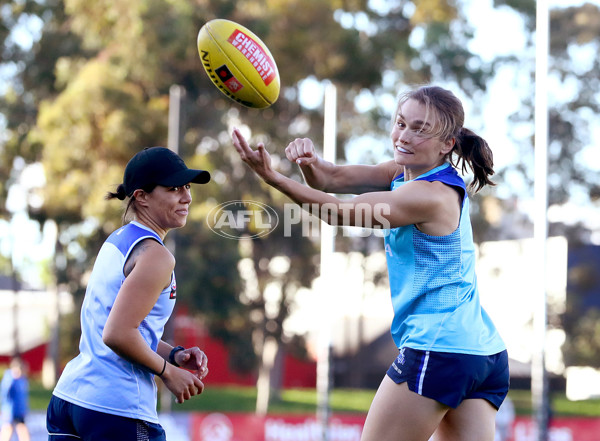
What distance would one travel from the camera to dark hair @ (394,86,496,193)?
133 inches

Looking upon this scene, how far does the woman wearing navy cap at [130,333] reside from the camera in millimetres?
2963

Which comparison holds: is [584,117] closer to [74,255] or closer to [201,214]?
[201,214]

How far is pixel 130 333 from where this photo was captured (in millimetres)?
2943

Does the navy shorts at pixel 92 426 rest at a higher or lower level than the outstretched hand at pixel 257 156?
lower

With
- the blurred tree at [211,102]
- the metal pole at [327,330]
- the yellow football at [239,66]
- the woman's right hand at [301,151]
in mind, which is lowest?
the metal pole at [327,330]

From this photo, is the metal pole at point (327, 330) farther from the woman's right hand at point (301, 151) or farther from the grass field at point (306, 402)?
the grass field at point (306, 402)

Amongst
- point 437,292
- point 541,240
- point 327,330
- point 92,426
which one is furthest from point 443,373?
point 327,330

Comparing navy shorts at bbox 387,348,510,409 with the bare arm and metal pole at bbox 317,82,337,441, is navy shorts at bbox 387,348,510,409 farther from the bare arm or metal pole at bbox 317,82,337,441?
metal pole at bbox 317,82,337,441

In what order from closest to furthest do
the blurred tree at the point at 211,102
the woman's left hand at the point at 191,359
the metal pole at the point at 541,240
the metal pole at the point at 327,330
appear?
1. the woman's left hand at the point at 191,359
2. the metal pole at the point at 541,240
3. the metal pole at the point at 327,330
4. the blurred tree at the point at 211,102

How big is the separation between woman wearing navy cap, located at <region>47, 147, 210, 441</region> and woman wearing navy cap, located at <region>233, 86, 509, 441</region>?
42cm

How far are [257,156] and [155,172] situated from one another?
42cm

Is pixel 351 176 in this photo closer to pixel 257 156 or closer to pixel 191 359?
pixel 257 156

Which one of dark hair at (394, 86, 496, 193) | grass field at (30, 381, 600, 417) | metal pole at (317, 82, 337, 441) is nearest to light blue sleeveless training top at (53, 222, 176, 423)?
dark hair at (394, 86, 496, 193)

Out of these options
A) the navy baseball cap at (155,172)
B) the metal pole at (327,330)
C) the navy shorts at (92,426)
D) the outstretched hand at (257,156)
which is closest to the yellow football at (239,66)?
the navy baseball cap at (155,172)
